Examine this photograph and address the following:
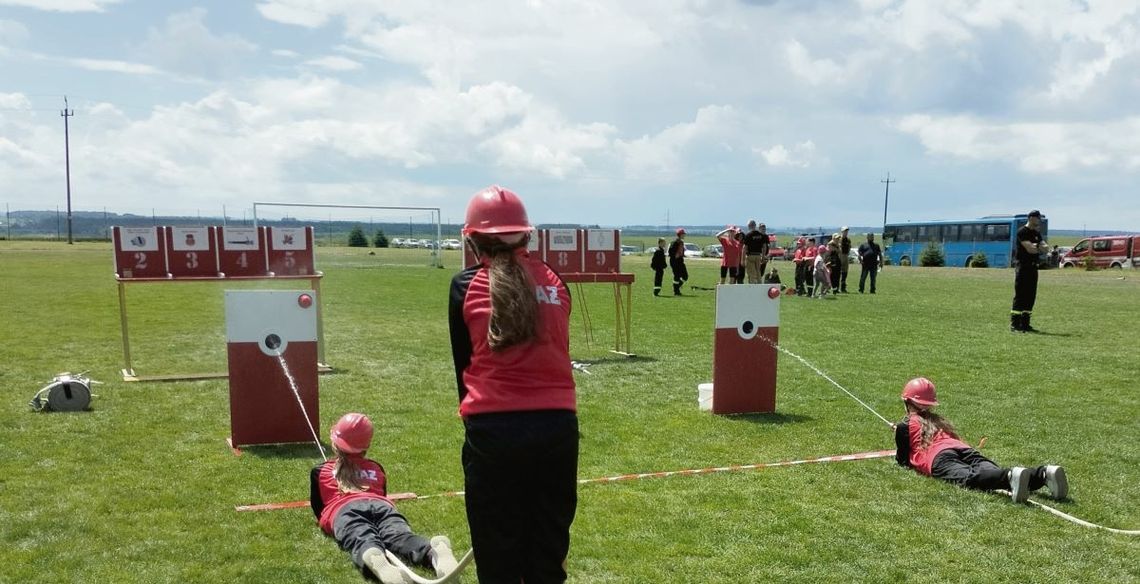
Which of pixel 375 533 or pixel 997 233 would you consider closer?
pixel 375 533

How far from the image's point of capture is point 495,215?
313 cm

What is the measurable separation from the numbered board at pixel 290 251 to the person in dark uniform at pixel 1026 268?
11799mm

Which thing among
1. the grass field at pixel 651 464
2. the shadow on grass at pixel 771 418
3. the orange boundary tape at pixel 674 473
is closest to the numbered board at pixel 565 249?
the grass field at pixel 651 464

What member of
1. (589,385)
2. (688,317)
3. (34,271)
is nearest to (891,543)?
(589,385)

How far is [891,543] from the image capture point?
205 inches

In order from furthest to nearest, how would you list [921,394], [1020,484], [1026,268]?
[1026,268]
[921,394]
[1020,484]

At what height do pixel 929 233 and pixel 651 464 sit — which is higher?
pixel 929 233

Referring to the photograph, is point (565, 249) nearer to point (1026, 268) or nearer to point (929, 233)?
point (1026, 268)

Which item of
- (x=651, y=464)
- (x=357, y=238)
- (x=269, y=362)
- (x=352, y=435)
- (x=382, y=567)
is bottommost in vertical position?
(x=651, y=464)

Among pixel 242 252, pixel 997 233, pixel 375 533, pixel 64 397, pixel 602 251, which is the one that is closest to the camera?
pixel 375 533

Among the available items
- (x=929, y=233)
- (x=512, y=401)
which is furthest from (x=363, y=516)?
(x=929, y=233)

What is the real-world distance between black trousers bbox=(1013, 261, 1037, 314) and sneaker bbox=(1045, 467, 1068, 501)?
10.2 m

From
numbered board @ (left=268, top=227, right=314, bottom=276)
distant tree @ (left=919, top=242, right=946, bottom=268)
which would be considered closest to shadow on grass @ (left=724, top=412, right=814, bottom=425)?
numbered board @ (left=268, top=227, right=314, bottom=276)

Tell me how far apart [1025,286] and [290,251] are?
41.9 feet
